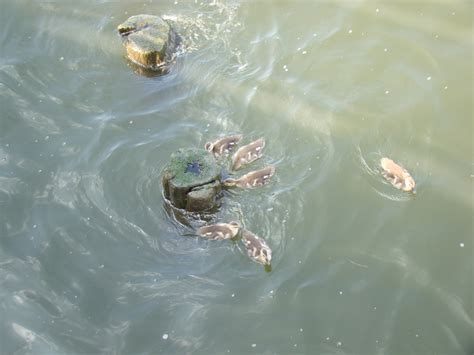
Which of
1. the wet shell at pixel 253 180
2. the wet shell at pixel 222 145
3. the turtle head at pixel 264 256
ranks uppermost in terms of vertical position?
the wet shell at pixel 222 145

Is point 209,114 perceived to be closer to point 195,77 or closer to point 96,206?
point 195,77

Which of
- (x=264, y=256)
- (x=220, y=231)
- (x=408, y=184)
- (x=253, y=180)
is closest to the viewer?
(x=264, y=256)

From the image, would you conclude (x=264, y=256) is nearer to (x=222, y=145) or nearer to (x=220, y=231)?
(x=220, y=231)

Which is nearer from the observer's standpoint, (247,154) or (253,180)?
(253,180)

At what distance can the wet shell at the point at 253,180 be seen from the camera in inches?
224

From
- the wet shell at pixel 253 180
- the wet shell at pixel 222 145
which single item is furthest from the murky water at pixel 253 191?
the wet shell at pixel 222 145

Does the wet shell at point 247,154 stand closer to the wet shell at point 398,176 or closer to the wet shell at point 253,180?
the wet shell at point 253,180

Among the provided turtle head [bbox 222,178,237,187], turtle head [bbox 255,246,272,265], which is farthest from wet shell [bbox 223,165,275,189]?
turtle head [bbox 255,246,272,265]

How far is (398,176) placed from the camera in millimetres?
5621

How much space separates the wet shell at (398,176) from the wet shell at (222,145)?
163cm

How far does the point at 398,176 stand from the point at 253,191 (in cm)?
149

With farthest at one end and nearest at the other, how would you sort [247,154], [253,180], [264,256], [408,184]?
1. [247,154]
2. [253,180]
3. [408,184]
4. [264,256]

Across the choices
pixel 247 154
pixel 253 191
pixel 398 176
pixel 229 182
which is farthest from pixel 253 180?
pixel 398 176

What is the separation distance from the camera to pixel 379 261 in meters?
5.21
